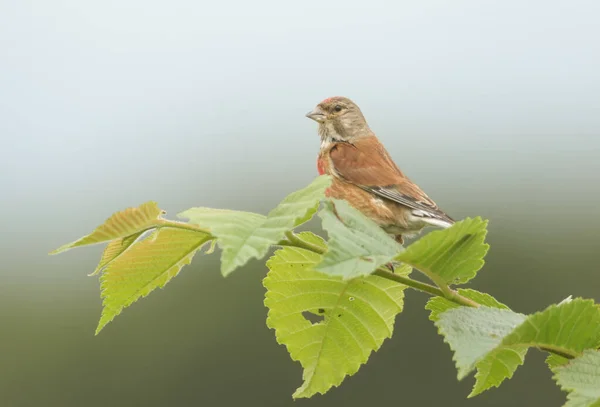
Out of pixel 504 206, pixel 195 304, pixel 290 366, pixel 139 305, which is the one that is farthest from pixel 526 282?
pixel 139 305

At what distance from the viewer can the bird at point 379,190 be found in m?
3.36

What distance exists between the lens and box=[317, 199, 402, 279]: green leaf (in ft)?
3.60

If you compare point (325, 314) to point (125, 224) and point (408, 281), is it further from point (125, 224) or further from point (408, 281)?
point (125, 224)

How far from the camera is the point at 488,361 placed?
1.41 m

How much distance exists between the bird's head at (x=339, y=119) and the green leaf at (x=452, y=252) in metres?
2.84

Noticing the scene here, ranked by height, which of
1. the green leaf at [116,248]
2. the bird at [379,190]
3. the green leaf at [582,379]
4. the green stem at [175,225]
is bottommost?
the bird at [379,190]

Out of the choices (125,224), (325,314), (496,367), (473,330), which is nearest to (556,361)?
(496,367)

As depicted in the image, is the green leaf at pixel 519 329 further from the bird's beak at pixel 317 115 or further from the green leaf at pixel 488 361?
the bird's beak at pixel 317 115

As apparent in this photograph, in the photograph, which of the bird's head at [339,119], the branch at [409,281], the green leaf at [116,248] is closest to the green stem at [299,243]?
the branch at [409,281]

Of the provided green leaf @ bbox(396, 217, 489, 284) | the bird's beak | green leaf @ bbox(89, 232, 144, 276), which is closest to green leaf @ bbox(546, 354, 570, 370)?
green leaf @ bbox(396, 217, 489, 284)

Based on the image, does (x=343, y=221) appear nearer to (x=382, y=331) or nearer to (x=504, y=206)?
(x=382, y=331)

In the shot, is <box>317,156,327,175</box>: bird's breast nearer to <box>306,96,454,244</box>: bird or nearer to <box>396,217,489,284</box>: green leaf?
<box>306,96,454,244</box>: bird

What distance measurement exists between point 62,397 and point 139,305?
4.88ft

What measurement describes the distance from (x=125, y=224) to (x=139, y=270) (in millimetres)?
180
